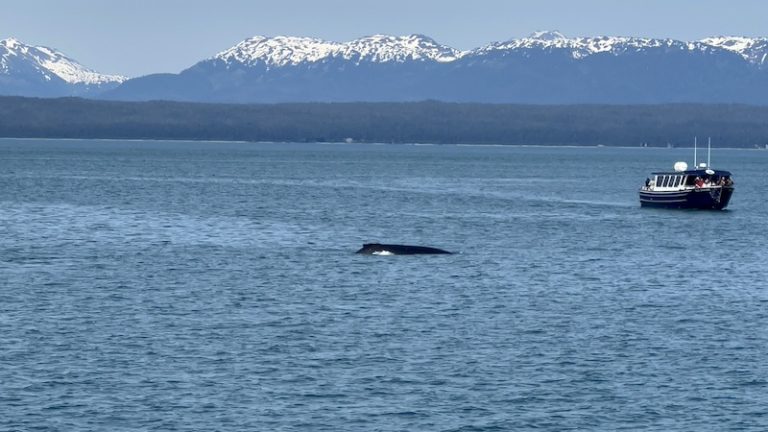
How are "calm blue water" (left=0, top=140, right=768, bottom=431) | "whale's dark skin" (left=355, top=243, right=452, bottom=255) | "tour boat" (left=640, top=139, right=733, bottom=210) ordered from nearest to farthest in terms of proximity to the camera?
1. "calm blue water" (left=0, top=140, right=768, bottom=431)
2. "whale's dark skin" (left=355, top=243, right=452, bottom=255)
3. "tour boat" (left=640, top=139, right=733, bottom=210)

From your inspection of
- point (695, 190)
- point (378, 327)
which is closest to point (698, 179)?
point (695, 190)

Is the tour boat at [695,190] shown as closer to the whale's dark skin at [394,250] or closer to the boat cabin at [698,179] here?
the boat cabin at [698,179]

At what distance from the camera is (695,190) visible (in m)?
115

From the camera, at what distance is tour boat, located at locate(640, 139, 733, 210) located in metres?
115

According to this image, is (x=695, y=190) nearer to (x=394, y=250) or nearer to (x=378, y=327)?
(x=394, y=250)

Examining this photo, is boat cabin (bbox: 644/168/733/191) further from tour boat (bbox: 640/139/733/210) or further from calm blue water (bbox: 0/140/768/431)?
calm blue water (bbox: 0/140/768/431)

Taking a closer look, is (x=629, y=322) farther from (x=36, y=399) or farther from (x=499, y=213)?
(x=499, y=213)

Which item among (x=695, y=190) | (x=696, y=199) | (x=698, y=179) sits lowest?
(x=696, y=199)

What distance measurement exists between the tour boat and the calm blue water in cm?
1448

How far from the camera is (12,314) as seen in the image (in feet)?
174

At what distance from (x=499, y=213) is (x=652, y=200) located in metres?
12.7

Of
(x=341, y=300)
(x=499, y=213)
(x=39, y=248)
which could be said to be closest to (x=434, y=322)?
(x=341, y=300)

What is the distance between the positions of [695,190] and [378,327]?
6741cm

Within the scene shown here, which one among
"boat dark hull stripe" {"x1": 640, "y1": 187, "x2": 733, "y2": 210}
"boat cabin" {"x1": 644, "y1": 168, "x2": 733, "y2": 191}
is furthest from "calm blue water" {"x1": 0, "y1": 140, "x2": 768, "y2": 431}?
"boat cabin" {"x1": 644, "y1": 168, "x2": 733, "y2": 191}
